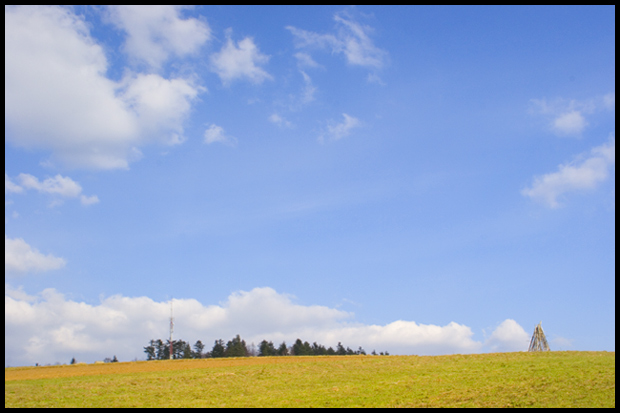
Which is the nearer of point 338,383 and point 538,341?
point 338,383

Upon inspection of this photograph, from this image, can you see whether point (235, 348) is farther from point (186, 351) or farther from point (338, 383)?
point (338, 383)

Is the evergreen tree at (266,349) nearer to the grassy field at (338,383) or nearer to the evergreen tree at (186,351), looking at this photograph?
the evergreen tree at (186,351)

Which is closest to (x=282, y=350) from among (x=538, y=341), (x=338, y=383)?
(x=538, y=341)

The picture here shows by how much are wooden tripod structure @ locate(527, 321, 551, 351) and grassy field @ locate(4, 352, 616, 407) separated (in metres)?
8.28

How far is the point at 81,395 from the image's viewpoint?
25516 millimetres

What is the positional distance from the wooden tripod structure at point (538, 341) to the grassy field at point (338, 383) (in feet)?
27.2

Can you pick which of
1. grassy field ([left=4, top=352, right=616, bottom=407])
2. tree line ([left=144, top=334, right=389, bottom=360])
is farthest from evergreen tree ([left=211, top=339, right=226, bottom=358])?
grassy field ([left=4, top=352, right=616, bottom=407])

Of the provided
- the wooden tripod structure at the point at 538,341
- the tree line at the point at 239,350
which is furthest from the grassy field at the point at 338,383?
the tree line at the point at 239,350

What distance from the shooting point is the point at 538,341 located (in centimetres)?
4569

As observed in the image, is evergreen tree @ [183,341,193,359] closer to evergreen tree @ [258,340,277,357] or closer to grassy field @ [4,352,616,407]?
evergreen tree @ [258,340,277,357]

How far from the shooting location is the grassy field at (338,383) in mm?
22781

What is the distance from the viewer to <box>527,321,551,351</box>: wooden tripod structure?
149 ft

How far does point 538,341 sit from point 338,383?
27573 mm
